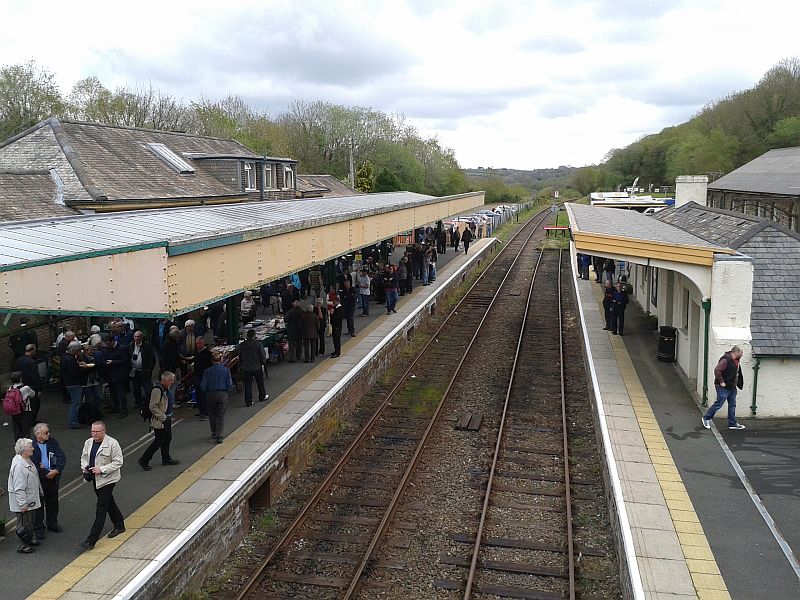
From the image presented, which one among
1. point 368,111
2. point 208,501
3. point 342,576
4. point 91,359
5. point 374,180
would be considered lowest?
point 342,576

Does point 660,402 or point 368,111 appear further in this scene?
point 368,111

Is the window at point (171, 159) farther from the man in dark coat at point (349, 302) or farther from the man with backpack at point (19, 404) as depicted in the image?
the man with backpack at point (19, 404)

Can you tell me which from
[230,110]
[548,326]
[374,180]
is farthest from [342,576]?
[230,110]

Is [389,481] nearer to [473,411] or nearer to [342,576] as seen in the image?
[342,576]

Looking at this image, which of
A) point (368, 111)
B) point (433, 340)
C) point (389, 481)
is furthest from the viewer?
point (368, 111)

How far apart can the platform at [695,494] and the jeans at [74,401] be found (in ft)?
23.9

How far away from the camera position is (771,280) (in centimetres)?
1159

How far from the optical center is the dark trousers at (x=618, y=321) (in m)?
16.8

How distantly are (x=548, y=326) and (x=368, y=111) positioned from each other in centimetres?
4702

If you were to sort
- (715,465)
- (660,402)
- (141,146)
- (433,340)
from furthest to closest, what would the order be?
(141,146) < (433,340) < (660,402) < (715,465)

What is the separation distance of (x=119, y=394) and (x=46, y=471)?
3.94 metres

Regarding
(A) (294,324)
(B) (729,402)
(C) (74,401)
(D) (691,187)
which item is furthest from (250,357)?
(D) (691,187)

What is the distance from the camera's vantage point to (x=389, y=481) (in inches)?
384

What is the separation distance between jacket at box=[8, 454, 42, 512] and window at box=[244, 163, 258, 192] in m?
19.8
